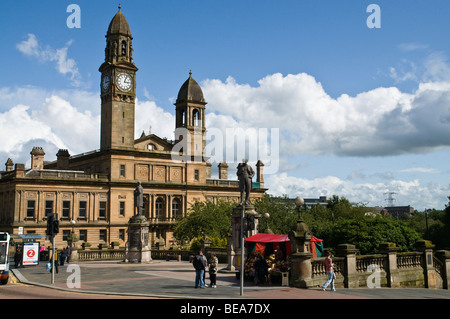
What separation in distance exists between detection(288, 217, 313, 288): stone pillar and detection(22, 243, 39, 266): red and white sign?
21446mm

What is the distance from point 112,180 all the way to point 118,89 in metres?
12.6

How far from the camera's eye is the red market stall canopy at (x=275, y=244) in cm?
2215

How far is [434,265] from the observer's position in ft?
93.1

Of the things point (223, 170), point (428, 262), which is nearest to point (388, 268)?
point (428, 262)

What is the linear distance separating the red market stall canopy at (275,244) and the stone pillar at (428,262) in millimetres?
8402

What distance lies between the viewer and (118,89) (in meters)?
63.8

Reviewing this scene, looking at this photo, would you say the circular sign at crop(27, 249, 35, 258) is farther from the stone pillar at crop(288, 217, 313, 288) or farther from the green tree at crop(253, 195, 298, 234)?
the green tree at crop(253, 195, 298, 234)

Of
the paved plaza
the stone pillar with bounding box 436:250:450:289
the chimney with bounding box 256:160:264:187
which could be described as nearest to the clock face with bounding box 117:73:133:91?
the chimney with bounding box 256:160:264:187

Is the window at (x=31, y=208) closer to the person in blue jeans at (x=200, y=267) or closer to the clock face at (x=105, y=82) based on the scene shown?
→ the clock face at (x=105, y=82)

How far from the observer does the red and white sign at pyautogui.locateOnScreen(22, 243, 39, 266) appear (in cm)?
3312

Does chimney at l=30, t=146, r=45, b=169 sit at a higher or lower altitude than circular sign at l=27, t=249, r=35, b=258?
higher

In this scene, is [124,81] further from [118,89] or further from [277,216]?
[277,216]
